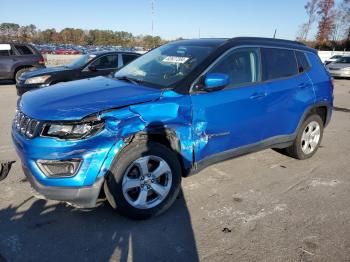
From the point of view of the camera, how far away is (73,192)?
10.4 feet

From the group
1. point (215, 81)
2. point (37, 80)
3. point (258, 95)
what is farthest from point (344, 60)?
point (215, 81)

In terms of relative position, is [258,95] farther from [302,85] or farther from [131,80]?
[131,80]

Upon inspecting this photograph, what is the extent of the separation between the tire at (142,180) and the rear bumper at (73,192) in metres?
0.13

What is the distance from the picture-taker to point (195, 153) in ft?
12.5

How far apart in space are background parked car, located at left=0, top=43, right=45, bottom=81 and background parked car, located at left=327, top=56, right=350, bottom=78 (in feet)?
54.7

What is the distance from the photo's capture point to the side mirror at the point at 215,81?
371 centimetres

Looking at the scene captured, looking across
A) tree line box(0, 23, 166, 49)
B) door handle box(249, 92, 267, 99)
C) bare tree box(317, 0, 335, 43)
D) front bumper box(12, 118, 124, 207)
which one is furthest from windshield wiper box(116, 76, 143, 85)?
tree line box(0, 23, 166, 49)

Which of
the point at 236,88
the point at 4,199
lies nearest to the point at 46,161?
the point at 4,199

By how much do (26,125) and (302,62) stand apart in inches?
154

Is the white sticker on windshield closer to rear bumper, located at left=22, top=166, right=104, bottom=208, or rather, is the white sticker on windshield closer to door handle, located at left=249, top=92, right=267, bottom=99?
door handle, located at left=249, top=92, right=267, bottom=99

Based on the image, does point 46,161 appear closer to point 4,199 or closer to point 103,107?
point 103,107

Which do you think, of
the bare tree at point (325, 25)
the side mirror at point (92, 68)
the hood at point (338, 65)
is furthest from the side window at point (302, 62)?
the bare tree at point (325, 25)

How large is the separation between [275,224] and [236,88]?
159 cm

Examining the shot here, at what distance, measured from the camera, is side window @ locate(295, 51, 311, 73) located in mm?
5120
